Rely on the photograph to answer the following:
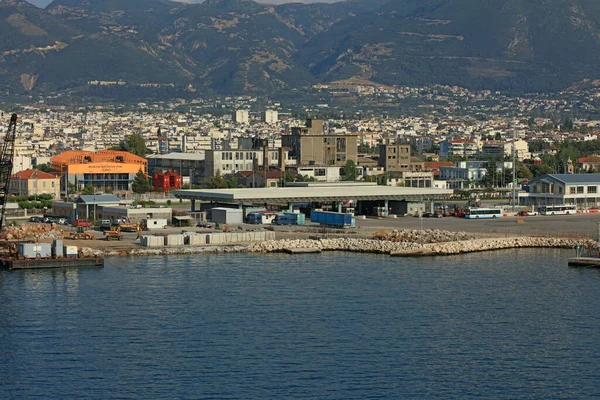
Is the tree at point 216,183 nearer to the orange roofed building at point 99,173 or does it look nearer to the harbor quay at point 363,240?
the orange roofed building at point 99,173

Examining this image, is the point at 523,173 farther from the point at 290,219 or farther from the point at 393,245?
the point at 393,245

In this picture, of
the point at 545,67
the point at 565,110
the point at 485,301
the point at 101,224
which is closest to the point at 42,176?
the point at 101,224

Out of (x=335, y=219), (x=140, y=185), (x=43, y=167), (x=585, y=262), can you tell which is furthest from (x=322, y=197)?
(x=43, y=167)

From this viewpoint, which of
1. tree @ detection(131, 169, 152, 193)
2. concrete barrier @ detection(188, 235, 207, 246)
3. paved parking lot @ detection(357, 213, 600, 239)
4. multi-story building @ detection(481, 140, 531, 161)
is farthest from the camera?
multi-story building @ detection(481, 140, 531, 161)

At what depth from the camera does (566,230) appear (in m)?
30.7

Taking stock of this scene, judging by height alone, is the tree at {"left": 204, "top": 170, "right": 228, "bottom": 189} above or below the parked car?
above

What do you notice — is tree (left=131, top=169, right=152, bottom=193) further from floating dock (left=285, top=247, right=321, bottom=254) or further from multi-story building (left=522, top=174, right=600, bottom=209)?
floating dock (left=285, top=247, right=321, bottom=254)

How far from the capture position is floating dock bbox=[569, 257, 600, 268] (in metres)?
25.4

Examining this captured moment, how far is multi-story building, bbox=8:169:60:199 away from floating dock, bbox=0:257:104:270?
54.0 ft

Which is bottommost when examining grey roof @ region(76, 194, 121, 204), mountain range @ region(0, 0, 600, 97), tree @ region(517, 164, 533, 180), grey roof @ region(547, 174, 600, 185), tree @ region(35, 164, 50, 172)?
grey roof @ region(76, 194, 121, 204)

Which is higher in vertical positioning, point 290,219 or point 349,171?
point 349,171

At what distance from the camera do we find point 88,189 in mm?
43500

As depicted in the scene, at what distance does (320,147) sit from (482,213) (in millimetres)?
16246

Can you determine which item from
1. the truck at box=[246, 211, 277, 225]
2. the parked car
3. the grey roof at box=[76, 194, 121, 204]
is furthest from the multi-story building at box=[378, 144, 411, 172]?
the parked car
